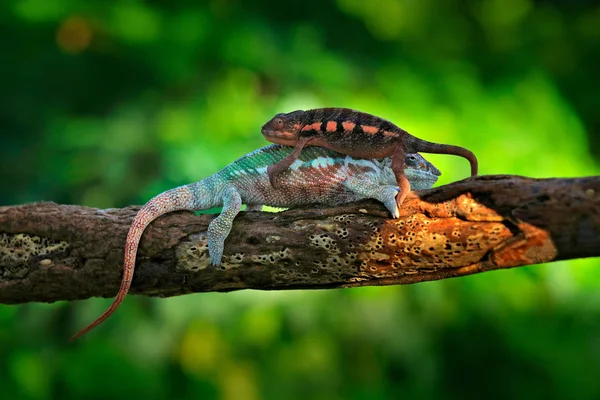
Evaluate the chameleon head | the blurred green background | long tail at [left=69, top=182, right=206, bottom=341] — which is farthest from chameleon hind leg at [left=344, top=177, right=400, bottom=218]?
the blurred green background

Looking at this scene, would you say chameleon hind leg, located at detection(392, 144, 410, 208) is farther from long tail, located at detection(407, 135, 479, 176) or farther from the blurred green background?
the blurred green background

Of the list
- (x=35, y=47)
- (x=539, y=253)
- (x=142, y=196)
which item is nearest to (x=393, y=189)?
(x=539, y=253)

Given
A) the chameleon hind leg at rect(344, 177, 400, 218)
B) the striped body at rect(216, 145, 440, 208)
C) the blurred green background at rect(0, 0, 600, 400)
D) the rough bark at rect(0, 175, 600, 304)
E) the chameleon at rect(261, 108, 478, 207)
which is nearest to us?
the rough bark at rect(0, 175, 600, 304)

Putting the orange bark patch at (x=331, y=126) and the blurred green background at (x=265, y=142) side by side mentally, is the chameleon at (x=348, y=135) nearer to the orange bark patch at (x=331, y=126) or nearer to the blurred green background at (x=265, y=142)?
the orange bark patch at (x=331, y=126)

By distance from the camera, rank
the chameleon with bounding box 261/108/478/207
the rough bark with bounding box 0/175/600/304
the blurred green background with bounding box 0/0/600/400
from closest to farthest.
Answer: the rough bark with bounding box 0/175/600/304 → the chameleon with bounding box 261/108/478/207 → the blurred green background with bounding box 0/0/600/400

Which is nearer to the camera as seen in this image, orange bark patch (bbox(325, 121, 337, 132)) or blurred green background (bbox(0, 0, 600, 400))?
orange bark patch (bbox(325, 121, 337, 132))

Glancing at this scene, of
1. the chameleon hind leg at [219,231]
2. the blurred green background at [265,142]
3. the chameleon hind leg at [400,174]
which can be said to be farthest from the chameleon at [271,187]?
the blurred green background at [265,142]

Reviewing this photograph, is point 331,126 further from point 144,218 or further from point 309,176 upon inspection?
point 144,218
